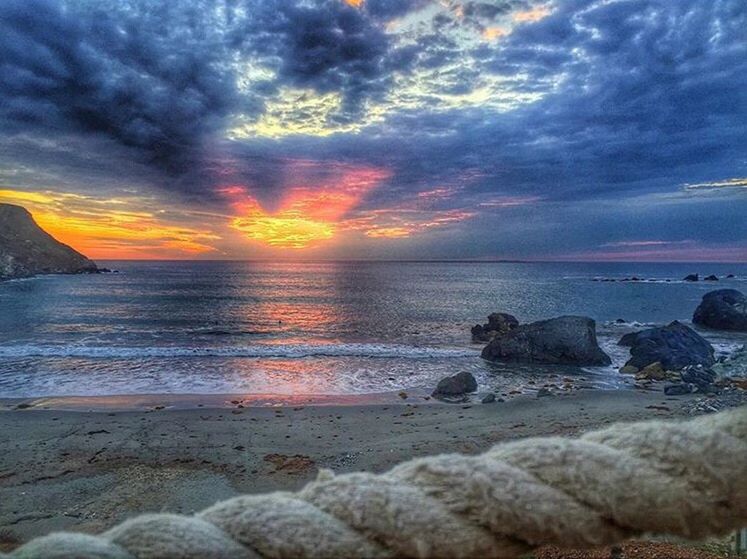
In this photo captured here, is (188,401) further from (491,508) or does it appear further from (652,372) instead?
(652,372)

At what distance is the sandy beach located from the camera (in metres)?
9.66

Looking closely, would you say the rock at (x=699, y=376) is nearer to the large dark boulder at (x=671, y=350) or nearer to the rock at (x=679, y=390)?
the rock at (x=679, y=390)

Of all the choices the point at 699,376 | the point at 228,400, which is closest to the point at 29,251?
the point at 228,400

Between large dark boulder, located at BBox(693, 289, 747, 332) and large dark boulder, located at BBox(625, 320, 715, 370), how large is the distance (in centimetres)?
1665

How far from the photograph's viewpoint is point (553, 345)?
1003 inches

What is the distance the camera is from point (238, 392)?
1898cm

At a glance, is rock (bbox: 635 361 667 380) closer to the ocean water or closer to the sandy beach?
the ocean water

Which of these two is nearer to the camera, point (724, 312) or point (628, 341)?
point (628, 341)

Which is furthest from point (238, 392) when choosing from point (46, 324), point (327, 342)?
point (46, 324)

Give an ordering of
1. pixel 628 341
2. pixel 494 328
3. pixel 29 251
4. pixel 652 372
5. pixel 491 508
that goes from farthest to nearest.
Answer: pixel 29 251, pixel 494 328, pixel 628 341, pixel 652 372, pixel 491 508

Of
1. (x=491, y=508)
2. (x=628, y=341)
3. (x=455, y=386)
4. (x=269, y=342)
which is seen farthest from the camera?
(x=269, y=342)

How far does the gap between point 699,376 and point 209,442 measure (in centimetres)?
1933

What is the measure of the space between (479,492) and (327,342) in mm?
32953

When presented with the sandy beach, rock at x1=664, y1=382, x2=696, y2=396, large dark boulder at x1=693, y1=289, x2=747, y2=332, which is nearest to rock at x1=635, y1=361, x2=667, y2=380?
rock at x1=664, y1=382, x2=696, y2=396
